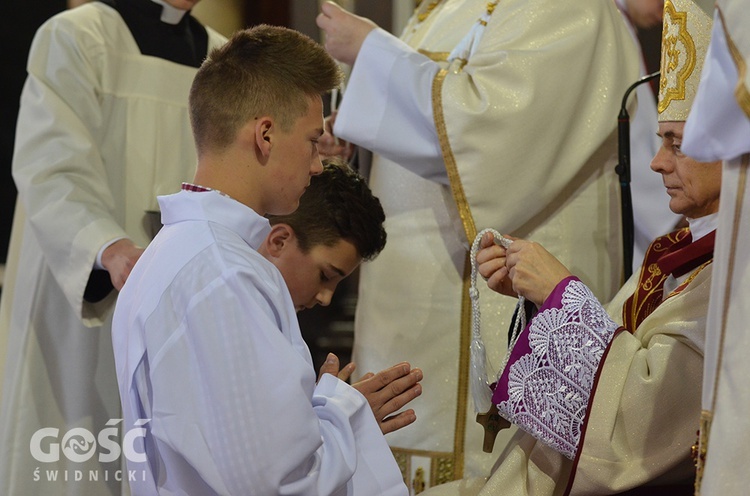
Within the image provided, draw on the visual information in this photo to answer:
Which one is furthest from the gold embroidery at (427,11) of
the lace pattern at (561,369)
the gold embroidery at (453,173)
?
the lace pattern at (561,369)

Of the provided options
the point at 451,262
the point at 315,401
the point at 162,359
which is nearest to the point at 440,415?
the point at 451,262

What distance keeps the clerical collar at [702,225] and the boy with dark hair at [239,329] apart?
935 mm

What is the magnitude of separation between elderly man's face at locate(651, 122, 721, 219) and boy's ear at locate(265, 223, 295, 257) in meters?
0.98

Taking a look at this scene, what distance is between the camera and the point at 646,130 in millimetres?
3709

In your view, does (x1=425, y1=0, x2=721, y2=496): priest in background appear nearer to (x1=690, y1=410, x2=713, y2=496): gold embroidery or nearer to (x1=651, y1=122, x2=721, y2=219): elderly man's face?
(x1=651, y1=122, x2=721, y2=219): elderly man's face

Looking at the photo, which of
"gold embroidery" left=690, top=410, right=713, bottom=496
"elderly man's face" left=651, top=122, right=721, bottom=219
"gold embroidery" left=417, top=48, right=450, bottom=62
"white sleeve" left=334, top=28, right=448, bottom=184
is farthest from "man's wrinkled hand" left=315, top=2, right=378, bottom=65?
"gold embroidery" left=690, top=410, right=713, bottom=496

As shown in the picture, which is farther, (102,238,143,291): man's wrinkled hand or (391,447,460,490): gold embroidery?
(391,447,460,490): gold embroidery

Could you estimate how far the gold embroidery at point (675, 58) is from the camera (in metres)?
2.59

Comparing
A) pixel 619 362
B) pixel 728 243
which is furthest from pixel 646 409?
pixel 728 243

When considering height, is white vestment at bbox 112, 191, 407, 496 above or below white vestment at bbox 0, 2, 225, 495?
above

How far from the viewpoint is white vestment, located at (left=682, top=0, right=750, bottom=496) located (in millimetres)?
1636

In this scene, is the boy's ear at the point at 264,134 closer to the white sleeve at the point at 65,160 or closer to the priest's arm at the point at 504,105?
the priest's arm at the point at 504,105

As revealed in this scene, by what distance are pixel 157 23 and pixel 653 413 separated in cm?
220

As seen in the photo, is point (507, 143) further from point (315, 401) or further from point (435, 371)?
point (315, 401)
